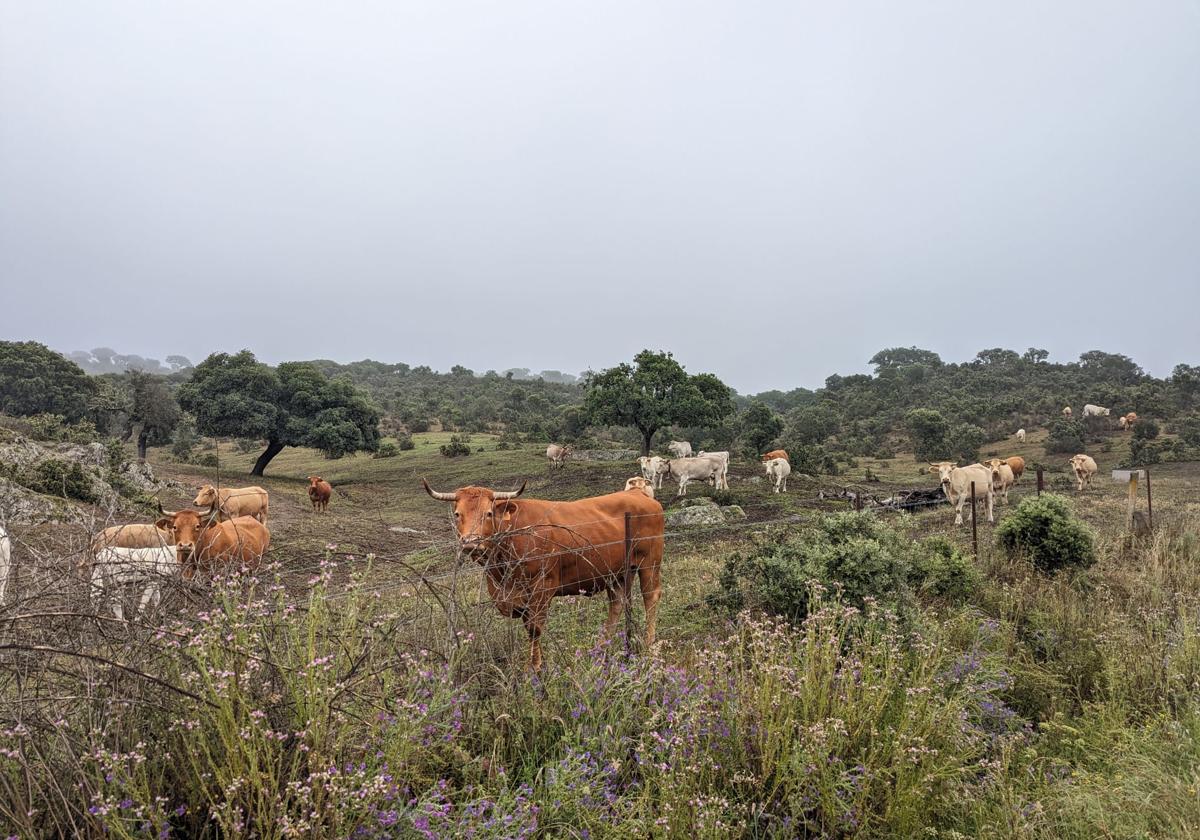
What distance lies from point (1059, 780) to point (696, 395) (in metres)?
26.0

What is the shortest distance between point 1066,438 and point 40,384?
57.8 meters

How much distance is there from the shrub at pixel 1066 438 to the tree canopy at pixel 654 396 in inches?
804

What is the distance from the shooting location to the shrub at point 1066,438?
34.8 metres

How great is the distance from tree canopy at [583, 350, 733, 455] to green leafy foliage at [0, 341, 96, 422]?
1123 inches

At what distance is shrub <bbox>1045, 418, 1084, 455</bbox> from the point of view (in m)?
34.8

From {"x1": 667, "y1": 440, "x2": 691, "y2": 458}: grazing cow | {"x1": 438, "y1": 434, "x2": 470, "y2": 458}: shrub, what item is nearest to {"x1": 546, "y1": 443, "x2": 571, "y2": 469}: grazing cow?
{"x1": 667, "y1": 440, "x2": 691, "y2": 458}: grazing cow

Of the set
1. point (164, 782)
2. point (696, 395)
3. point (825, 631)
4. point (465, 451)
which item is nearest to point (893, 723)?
point (825, 631)

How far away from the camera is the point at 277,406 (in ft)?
109

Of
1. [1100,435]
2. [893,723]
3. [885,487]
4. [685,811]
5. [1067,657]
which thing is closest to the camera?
[685,811]

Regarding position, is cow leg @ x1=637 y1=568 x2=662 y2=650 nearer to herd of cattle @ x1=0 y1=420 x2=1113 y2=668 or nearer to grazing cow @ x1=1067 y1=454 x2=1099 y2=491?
herd of cattle @ x1=0 y1=420 x2=1113 y2=668

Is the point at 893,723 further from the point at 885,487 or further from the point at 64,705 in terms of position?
the point at 885,487

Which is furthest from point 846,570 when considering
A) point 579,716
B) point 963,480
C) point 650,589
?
point 963,480

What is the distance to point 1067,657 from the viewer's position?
216 inches

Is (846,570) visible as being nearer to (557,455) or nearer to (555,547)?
(555,547)
